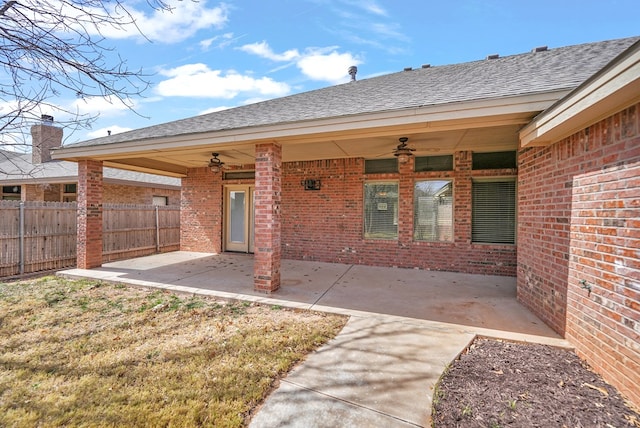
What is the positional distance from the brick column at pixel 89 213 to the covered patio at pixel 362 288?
0.37m

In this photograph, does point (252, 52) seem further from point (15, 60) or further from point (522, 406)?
point (522, 406)

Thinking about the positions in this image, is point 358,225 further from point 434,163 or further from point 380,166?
point 434,163

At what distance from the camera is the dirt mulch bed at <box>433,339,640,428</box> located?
6.38ft

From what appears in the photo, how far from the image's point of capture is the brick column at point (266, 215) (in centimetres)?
476

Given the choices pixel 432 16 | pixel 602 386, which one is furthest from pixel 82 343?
pixel 432 16

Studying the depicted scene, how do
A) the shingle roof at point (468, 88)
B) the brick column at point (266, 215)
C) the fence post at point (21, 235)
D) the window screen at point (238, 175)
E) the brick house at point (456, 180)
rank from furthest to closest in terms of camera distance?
the window screen at point (238, 175)
the fence post at point (21, 235)
the brick column at point (266, 215)
the shingle roof at point (468, 88)
the brick house at point (456, 180)

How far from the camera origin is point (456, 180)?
645 cm

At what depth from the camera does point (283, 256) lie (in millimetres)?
8016

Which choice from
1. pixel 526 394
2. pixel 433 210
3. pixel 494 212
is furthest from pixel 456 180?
pixel 526 394

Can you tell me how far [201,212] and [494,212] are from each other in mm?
8090

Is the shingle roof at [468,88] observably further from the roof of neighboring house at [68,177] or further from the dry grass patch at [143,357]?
the roof of neighboring house at [68,177]

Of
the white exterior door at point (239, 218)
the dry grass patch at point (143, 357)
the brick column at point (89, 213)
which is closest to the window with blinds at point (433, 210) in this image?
the dry grass patch at point (143, 357)

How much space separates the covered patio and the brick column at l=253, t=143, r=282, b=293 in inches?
12.3

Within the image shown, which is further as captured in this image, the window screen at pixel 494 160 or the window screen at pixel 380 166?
the window screen at pixel 380 166
